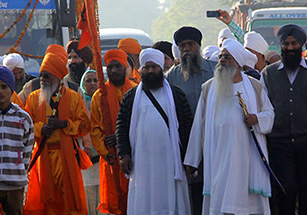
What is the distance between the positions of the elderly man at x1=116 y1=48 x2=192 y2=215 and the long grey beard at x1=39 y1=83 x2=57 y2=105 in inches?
37.8

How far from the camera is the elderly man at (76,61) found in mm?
9562

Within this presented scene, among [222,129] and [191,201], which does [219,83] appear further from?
[191,201]

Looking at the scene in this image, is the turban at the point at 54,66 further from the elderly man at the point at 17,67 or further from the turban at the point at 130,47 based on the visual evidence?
the turban at the point at 130,47

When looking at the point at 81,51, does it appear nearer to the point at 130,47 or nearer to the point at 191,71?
the point at 130,47

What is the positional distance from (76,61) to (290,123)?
120 inches

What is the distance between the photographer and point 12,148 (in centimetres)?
709

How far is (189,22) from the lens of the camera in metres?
86.6

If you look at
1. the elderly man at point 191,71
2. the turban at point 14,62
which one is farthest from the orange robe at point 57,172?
the turban at point 14,62

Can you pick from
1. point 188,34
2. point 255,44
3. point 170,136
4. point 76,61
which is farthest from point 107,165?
point 255,44

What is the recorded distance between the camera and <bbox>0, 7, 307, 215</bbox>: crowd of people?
7070 millimetres

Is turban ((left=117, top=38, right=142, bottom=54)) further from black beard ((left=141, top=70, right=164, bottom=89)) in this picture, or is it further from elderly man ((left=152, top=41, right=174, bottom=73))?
black beard ((left=141, top=70, right=164, bottom=89))

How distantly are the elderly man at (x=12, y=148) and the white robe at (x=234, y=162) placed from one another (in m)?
1.48

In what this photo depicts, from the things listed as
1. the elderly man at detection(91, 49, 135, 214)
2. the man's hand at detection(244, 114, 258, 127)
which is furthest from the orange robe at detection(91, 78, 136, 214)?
the man's hand at detection(244, 114, 258, 127)

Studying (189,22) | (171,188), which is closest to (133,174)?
(171,188)
